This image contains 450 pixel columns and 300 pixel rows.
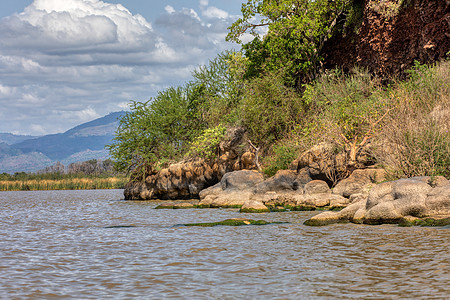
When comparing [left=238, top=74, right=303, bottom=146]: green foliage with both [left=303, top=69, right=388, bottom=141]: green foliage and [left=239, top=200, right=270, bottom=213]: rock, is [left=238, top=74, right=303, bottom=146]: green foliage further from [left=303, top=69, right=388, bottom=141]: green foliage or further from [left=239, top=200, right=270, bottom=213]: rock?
[left=239, top=200, right=270, bottom=213]: rock

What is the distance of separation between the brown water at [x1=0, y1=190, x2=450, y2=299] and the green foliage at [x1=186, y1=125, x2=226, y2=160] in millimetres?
17910

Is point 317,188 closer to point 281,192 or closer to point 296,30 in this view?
point 281,192

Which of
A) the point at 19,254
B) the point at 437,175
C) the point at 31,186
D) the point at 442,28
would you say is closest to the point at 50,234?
the point at 19,254

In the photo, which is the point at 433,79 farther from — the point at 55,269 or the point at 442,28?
the point at 55,269

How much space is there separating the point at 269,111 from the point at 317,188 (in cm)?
858

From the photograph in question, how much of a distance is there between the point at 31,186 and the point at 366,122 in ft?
164

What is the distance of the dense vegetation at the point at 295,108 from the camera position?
18.5m

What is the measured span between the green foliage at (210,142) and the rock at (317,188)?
34.3 ft

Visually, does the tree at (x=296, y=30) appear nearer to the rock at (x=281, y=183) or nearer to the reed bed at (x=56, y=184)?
the rock at (x=281, y=183)

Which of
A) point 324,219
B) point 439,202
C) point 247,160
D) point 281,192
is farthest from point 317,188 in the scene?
point 439,202

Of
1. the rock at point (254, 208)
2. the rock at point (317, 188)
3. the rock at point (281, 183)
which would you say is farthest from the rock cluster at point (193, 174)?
the rock at point (254, 208)

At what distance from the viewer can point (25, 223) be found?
19.8 meters

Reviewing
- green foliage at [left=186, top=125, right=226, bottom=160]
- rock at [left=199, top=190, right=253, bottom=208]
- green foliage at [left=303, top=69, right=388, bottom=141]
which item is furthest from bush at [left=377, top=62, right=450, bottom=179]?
green foliage at [left=186, top=125, right=226, bottom=160]

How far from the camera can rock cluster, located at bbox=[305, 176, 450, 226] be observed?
46.3ft
